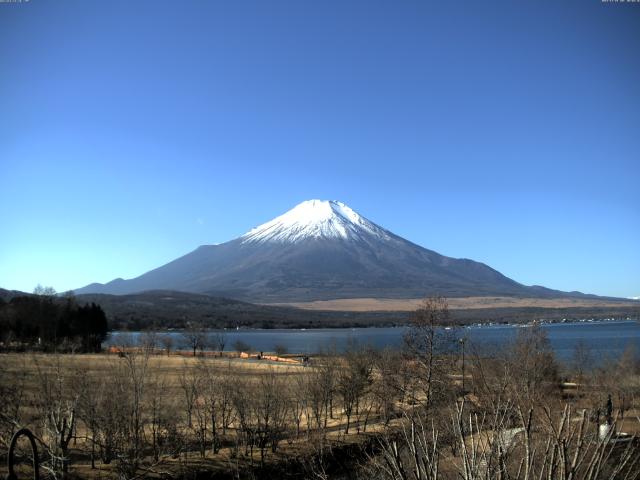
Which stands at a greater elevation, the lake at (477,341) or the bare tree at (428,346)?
the bare tree at (428,346)

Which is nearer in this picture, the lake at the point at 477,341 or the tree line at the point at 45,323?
the lake at the point at 477,341

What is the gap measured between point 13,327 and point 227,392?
67.9 metres

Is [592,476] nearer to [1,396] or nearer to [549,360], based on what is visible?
[1,396]

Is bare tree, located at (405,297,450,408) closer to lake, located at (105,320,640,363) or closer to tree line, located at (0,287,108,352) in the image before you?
lake, located at (105,320,640,363)

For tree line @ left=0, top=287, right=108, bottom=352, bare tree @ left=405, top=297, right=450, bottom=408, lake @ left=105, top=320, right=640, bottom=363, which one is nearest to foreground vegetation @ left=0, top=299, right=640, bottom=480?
bare tree @ left=405, top=297, right=450, bottom=408

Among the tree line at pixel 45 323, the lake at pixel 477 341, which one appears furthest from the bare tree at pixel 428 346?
the tree line at pixel 45 323

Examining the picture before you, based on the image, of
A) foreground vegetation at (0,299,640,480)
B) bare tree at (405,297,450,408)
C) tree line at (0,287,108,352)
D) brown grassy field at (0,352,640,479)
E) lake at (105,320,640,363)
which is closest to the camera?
foreground vegetation at (0,299,640,480)

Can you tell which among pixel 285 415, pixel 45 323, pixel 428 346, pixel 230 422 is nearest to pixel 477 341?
pixel 428 346

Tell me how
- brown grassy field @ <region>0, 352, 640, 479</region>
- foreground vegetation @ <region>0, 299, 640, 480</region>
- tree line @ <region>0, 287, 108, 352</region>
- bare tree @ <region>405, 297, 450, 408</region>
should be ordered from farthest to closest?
tree line @ <region>0, 287, 108, 352</region>
bare tree @ <region>405, 297, 450, 408</region>
brown grassy field @ <region>0, 352, 640, 479</region>
foreground vegetation @ <region>0, 299, 640, 480</region>

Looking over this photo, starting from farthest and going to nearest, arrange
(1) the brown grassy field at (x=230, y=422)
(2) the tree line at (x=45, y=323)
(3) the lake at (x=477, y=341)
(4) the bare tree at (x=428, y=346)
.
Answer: (2) the tree line at (x=45, y=323) < (3) the lake at (x=477, y=341) < (4) the bare tree at (x=428, y=346) < (1) the brown grassy field at (x=230, y=422)

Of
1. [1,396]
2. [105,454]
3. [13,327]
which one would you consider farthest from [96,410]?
[13,327]

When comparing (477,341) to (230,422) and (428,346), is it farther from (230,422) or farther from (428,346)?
(230,422)

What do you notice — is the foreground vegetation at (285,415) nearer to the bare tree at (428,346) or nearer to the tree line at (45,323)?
the bare tree at (428,346)

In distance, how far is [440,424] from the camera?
21.9m
